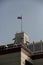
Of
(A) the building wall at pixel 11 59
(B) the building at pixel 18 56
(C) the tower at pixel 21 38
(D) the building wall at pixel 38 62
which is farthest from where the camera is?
(C) the tower at pixel 21 38

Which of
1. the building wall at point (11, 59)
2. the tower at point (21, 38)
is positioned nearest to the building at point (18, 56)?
the building wall at point (11, 59)

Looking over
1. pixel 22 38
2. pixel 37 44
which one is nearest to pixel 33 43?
pixel 37 44

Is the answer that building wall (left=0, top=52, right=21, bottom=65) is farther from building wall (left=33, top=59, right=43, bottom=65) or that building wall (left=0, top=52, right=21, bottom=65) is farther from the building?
building wall (left=33, top=59, right=43, bottom=65)

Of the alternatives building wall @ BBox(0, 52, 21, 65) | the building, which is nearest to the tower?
the building

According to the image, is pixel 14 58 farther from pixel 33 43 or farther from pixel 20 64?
pixel 33 43

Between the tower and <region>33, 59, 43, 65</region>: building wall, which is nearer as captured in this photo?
<region>33, 59, 43, 65</region>: building wall

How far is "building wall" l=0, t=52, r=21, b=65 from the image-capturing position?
66.1 m

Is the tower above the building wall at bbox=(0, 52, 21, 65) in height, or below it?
above

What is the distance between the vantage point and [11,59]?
219ft

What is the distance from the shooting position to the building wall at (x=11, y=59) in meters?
66.1

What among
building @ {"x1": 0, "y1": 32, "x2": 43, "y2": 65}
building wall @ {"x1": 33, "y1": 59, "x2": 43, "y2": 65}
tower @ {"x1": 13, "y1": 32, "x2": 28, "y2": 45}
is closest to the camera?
building @ {"x1": 0, "y1": 32, "x2": 43, "y2": 65}

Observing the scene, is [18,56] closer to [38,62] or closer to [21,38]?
[38,62]

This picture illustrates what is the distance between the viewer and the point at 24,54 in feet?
222

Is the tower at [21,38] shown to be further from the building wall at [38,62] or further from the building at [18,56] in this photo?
the building wall at [38,62]
